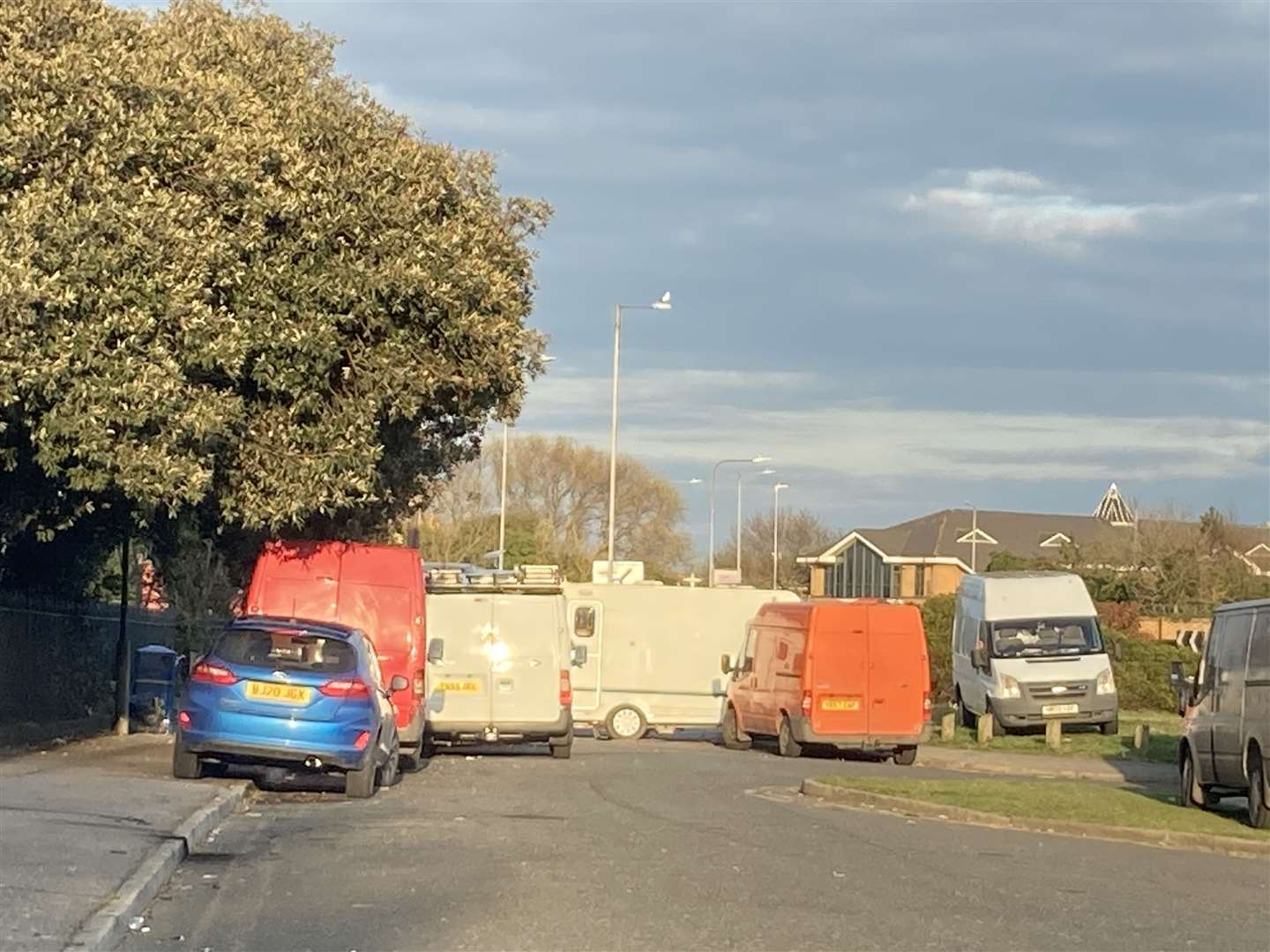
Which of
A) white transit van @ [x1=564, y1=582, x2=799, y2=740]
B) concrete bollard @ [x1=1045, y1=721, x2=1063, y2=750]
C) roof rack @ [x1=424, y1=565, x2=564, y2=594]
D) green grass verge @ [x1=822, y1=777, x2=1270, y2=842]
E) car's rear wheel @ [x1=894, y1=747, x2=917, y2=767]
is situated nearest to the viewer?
green grass verge @ [x1=822, y1=777, x2=1270, y2=842]

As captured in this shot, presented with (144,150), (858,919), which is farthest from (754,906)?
(144,150)

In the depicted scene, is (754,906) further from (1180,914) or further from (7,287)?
(7,287)

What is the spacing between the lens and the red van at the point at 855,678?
26.2 metres

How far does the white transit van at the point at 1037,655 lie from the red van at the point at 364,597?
534 inches

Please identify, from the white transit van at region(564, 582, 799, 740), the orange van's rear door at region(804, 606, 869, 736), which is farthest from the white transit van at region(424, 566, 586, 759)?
the white transit van at region(564, 582, 799, 740)

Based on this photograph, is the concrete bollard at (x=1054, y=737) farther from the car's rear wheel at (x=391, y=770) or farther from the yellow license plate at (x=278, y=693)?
the yellow license plate at (x=278, y=693)

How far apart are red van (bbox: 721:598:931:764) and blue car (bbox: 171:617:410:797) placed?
1037cm

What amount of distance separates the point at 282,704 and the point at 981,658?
738 inches

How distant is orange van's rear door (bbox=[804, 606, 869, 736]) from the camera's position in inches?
1030

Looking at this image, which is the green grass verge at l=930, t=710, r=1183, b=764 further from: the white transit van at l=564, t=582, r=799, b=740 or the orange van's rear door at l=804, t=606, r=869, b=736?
the white transit van at l=564, t=582, r=799, b=740

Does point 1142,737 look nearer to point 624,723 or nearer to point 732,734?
point 732,734

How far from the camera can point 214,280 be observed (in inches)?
709

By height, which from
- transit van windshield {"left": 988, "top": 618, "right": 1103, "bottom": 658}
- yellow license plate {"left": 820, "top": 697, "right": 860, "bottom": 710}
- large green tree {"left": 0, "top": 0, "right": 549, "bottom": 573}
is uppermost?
large green tree {"left": 0, "top": 0, "right": 549, "bottom": 573}

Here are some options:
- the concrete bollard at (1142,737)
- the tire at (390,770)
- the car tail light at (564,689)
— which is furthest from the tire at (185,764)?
the concrete bollard at (1142,737)
